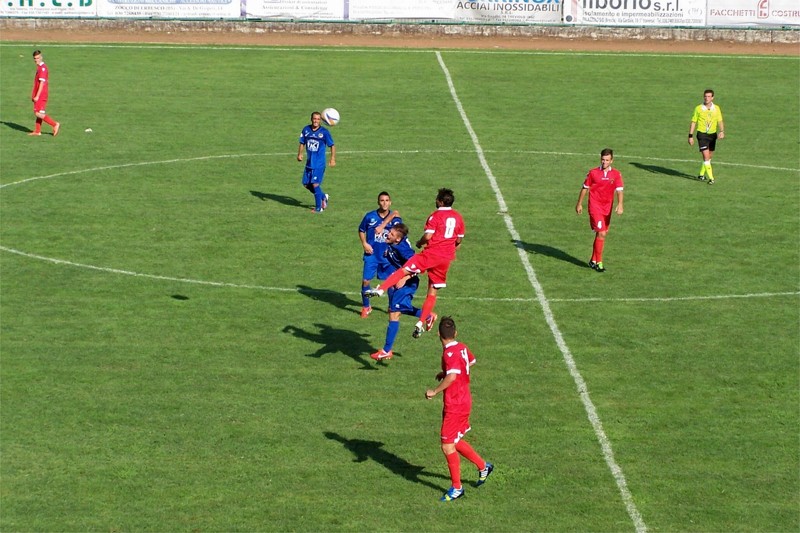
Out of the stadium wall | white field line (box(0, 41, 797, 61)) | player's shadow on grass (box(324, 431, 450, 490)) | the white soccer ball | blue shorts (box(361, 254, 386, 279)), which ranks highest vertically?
the stadium wall

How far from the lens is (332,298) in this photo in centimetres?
2327

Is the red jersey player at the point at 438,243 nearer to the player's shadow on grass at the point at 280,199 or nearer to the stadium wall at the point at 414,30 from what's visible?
the player's shadow on grass at the point at 280,199

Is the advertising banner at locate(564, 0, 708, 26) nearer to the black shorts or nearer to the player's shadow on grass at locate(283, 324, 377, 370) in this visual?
the black shorts

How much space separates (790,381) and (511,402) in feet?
14.5

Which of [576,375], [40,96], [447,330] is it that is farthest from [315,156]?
[447,330]

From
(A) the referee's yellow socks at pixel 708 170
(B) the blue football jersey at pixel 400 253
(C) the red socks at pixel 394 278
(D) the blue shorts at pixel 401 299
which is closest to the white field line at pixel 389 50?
(A) the referee's yellow socks at pixel 708 170

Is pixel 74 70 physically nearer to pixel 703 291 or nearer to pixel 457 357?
pixel 703 291

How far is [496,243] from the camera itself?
27.1m

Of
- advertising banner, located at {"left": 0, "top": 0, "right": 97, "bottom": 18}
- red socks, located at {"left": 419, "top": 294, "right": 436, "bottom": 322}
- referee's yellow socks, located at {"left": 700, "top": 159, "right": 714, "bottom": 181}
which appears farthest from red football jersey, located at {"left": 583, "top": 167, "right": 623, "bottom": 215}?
advertising banner, located at {"left": 0, "top": 0, "right": 97, "bottom": 18}

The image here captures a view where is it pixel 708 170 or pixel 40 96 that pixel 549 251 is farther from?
pixel 40 96

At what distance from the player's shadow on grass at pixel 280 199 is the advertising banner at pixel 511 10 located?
25.1m

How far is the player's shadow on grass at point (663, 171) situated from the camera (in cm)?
3359

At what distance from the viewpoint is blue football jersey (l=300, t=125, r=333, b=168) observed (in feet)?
95.1

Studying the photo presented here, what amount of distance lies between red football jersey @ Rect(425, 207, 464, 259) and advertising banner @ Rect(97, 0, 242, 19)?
35.7 m
